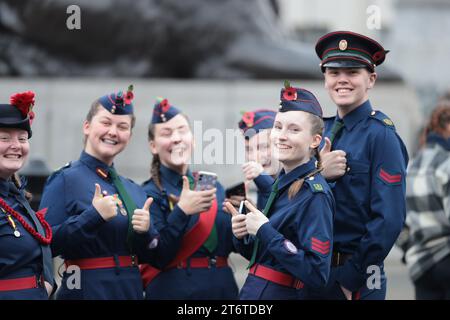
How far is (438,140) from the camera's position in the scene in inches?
289

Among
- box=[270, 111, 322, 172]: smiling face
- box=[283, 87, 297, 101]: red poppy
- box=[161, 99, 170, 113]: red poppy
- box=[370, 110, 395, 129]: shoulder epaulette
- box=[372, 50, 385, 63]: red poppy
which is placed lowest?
box=[270, 111, 322, 172]: smiling face

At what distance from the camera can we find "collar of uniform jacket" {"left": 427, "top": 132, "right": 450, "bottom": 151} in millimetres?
7312

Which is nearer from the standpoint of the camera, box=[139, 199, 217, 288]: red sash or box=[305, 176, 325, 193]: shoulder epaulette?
box=[305, 176, 325, 193]: shoulder epaulette

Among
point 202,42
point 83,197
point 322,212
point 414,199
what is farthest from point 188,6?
point 322,212

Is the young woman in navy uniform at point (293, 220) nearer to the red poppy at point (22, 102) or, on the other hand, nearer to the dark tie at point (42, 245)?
the dark tie at point (42, 245)

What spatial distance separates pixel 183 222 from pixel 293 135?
4.32ft

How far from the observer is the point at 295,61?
13953 mm

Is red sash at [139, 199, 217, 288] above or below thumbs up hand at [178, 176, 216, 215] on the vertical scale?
below

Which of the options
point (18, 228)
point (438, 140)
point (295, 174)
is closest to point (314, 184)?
point (295, 174)

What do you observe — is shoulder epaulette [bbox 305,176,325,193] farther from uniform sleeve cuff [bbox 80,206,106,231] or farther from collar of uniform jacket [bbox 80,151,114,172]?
collar of uniform jacket [bbox 80,151,114,172]

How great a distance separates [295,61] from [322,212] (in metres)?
9.20

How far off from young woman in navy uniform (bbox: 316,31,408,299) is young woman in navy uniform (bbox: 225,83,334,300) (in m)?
0.30

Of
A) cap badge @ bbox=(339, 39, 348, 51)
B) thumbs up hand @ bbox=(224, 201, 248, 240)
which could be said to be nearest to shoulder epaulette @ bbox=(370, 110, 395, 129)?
cap badge @ bbox=(339, 39, 348, 51)
